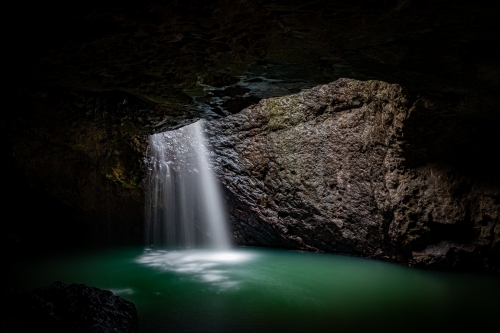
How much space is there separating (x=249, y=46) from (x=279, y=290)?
3461mm

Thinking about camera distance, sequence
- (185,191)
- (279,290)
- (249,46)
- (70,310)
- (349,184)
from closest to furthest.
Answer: (70,310) < (249,46) < (279,290) < (349,184) < (185,191)

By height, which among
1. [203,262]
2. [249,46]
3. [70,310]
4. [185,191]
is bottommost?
[203,262]

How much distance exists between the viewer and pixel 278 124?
27.7 feet

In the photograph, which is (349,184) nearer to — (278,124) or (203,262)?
(278,124)

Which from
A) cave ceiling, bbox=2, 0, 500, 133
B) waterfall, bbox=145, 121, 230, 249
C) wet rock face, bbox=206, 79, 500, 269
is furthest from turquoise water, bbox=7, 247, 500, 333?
cave ceiling, bbox=2, 0, 500, 133

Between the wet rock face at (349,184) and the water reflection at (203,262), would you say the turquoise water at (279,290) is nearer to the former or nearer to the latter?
the water reflection at (203,262)

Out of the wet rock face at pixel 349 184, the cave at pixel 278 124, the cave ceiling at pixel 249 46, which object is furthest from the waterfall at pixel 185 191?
the cave ceiling at pixel 249 46

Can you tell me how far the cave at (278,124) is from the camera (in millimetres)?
3381

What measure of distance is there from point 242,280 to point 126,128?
12.6 feet

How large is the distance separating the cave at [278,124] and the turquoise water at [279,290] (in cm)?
9

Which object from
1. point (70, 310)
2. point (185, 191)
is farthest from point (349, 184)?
point (70, 310)

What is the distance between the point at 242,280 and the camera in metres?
6.04

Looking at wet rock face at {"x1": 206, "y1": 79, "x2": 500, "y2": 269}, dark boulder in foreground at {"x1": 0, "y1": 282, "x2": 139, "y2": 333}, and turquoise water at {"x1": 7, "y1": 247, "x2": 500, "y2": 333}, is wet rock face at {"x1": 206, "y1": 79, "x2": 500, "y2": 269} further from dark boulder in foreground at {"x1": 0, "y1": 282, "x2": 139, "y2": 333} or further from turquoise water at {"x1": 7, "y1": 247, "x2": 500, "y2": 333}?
dark boulder in foreground at {"x1": 0, "y1": 282, "x2": 139, "y2": 333}

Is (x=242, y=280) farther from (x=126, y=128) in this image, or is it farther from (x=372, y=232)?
(x=126, y=128)
